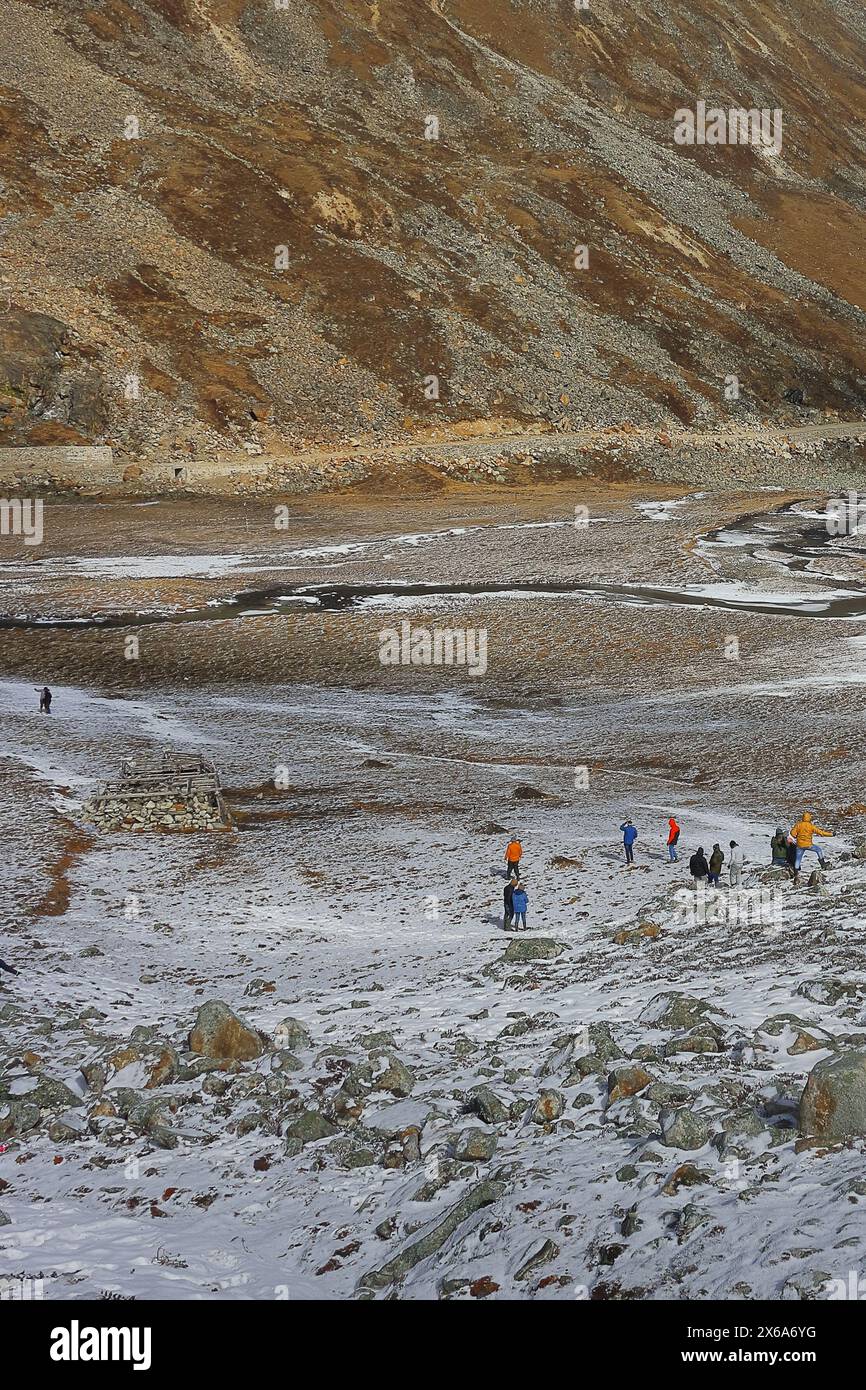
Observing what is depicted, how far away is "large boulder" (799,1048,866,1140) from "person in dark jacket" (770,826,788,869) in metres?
11.7

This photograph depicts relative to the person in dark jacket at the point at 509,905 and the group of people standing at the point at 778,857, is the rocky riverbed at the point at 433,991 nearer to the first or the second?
the person in dark jacket at the point at 509,905

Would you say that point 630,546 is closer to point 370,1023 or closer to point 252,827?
point 252,827

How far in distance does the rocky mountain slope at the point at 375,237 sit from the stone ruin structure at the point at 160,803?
53.8 meters

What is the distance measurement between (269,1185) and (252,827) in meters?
16.8

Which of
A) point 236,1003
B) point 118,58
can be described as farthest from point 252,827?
point 118,58

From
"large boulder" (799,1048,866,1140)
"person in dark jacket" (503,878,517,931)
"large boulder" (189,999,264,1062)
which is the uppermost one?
"large boulder" (799,1048,866,1140)

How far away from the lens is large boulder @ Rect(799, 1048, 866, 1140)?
12.0 metres

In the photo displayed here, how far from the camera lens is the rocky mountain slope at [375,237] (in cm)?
8594

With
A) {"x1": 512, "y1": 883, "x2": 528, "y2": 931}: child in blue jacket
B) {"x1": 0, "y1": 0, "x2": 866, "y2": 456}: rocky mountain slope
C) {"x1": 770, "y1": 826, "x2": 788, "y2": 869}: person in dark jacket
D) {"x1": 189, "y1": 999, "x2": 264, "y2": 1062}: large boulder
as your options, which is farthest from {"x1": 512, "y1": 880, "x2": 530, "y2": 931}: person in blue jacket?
{"x1": 0, "y1": 0, "x2": 866, "y2": 456}: rocky mountain slope

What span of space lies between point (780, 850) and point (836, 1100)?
40.0ft

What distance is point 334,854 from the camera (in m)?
27.7

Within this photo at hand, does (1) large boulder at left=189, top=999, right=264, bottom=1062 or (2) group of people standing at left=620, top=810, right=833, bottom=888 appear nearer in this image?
(1) large boulder at left=189, top=999, right=264, bottom=1062

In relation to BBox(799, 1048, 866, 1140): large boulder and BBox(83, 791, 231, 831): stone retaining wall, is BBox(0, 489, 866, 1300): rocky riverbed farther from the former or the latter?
BBox(83, 791, 231, 831): stone retaining wall
